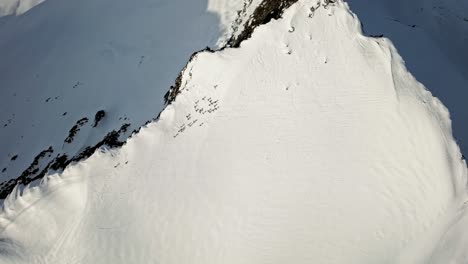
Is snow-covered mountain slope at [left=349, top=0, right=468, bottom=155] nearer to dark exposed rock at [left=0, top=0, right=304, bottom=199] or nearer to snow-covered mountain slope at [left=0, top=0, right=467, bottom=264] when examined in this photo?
snow-covered mountain slope at [left=0, top=0, right=467, bottom=264]

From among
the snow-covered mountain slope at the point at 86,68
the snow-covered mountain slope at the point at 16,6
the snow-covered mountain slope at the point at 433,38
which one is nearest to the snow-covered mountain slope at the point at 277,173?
the snow-covered mountain slope at the point at 433,38

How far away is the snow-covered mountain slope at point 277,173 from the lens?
17.5 ft

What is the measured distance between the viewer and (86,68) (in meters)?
11.6

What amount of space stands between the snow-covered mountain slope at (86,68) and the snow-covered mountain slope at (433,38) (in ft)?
12.0

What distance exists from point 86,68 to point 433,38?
346 inches

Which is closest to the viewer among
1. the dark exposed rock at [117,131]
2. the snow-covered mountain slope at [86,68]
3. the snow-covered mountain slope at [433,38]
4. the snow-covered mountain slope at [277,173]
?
the snow-covered mountain slope at [277,173]

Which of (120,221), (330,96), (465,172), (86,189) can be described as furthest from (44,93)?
(465,172)

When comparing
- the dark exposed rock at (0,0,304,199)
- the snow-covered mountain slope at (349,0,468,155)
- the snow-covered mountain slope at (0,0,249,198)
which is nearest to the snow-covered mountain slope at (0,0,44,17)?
the snow-covered mountain slope at (0,0,249,198)

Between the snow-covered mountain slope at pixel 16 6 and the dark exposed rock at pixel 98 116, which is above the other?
the snow-covered mountain slope at pixel 16 6

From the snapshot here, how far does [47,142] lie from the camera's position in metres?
10.4

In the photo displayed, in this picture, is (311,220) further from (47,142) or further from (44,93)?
(44,93)

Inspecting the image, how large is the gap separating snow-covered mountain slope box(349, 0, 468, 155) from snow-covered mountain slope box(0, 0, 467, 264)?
3.72 ft

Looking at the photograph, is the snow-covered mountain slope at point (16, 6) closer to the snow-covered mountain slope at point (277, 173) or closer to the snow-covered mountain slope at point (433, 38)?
the snow-covered mountain slope at point (277, 173)

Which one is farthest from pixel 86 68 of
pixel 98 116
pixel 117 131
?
pixel 117 131
